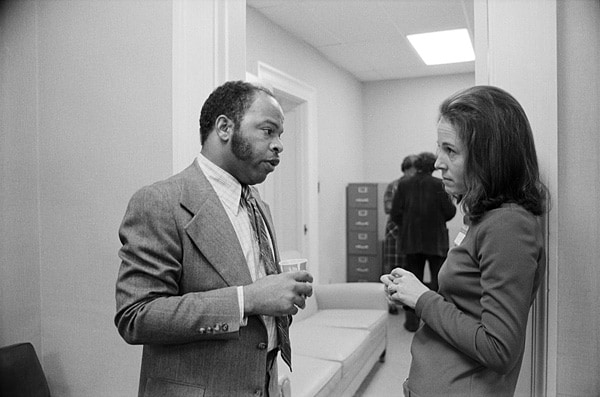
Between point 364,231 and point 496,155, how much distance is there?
5.00 meters

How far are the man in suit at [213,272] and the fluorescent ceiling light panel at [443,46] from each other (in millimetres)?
3760

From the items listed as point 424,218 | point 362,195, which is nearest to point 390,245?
point 362,195

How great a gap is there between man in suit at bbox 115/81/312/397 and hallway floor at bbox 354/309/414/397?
2.36 m

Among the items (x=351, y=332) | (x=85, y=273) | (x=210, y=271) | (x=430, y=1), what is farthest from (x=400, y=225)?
(x=210, y=271)

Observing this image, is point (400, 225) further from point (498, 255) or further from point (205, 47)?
point (498, 255)

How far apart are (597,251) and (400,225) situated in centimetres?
354

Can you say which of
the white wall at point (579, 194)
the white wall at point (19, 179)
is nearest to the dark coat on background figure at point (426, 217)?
the white wall at point (579, 194)

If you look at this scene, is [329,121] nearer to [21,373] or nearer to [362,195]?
[362,195]

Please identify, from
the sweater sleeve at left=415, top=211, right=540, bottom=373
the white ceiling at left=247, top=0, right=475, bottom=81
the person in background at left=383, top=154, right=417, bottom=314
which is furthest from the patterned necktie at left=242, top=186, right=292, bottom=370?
the person in background at left=383, top=154, right=417, bottom=314

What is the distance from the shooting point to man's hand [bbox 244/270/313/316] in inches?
47.2

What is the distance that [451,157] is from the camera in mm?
1195

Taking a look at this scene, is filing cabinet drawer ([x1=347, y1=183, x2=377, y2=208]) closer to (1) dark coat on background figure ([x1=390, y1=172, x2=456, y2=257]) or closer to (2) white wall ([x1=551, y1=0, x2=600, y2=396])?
(1) dark coat on background figure ([x1=390, y1=172, x2=456, y2=257])

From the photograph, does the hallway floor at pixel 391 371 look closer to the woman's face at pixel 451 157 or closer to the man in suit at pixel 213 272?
the man in suit at pixel 213 272

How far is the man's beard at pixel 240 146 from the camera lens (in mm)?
1363
